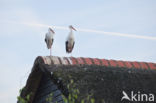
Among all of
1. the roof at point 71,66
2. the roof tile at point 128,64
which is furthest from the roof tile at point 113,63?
the roof tile at point 128,64

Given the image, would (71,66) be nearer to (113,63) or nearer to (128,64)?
(113,63)

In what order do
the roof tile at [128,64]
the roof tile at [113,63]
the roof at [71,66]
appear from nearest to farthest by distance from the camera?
the roof at [71,66]
the roof tile at [113,63]
the roof tile at [128,64]

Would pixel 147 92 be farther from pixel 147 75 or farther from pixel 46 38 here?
pixel 46 38

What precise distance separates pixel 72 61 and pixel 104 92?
176cm

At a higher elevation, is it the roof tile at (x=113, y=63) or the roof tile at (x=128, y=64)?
the roof tile at (x=113, y=63)

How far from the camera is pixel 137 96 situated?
32.3 ft

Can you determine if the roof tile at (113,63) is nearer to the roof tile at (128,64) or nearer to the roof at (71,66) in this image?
the roof at (71,66)

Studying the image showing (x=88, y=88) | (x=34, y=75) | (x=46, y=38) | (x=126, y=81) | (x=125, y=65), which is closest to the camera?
(x=88, y=88)

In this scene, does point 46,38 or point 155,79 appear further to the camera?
point 46,38

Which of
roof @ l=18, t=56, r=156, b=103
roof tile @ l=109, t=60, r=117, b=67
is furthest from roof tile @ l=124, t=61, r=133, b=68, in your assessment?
roof tile @ l=109, t=60, r=117, b=67

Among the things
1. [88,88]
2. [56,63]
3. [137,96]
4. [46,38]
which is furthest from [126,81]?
[46,38]

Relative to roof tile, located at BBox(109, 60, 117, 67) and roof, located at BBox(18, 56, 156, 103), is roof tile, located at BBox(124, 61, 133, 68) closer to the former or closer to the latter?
roof, located at BBox(18, 56, 156, 103)

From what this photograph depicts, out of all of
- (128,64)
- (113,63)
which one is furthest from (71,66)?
(128,64)

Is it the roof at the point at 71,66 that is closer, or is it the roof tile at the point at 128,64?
the roof at the point at 71,66
